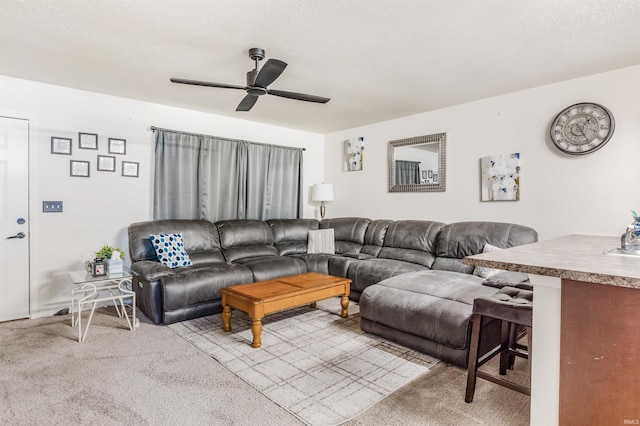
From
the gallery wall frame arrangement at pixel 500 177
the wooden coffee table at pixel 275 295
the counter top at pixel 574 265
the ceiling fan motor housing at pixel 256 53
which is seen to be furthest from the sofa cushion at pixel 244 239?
the counter top at pixel 574 265

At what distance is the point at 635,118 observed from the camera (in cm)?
316

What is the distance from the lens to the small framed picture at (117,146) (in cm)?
409

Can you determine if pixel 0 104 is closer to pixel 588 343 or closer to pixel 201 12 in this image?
pixel 201 12

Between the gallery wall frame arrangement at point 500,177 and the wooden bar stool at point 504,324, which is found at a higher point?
the gallery wall frame arrangement at point 500,177

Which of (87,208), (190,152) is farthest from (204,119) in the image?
(87,208)

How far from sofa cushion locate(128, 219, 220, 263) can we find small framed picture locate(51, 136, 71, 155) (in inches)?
41.3

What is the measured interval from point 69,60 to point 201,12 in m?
1.64

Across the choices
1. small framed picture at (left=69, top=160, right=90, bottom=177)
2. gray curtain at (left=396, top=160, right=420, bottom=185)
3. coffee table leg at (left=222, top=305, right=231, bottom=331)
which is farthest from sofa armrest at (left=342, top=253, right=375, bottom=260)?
small framed picture at (left=69, top=160, right=90, bottom=177)

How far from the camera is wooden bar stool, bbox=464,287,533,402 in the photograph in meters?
1.89

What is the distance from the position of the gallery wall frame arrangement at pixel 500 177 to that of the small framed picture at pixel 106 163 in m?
4.43

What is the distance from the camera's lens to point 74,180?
386 cm

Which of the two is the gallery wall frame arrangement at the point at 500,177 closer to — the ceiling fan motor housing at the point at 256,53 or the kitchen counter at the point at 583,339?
the kitchen counter at the point at 583,339

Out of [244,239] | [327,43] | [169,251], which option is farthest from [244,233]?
[327,43]

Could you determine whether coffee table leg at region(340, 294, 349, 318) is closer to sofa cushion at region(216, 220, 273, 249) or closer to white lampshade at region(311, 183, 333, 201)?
sofa cushion at region(216, 220, 273, 249)
